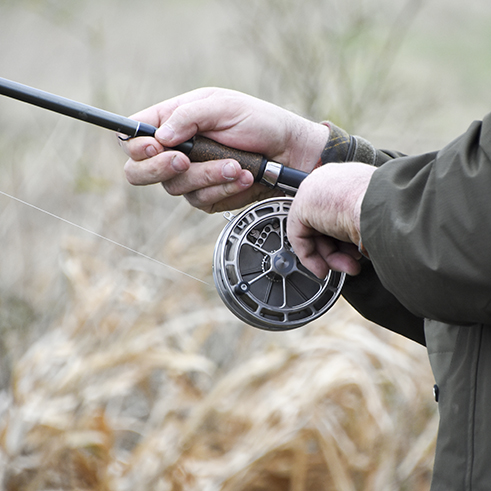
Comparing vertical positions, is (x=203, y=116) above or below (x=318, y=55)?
above

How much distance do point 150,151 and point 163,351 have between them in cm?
143

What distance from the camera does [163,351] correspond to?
2.74m

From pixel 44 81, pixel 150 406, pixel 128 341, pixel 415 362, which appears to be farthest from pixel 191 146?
pixel 44 81

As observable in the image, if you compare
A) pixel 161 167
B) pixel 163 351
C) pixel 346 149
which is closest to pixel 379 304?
pixel 346 149

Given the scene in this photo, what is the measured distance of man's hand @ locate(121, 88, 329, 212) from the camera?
1532 millimetres

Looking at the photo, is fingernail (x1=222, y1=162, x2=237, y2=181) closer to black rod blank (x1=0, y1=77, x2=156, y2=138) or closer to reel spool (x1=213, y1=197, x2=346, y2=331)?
reel spool (x1=213, y1=197, x2=346, y2=331)

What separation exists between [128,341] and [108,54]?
2.05 metres

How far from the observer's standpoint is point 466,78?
18.9 ft

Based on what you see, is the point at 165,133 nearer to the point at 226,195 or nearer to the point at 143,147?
the point at 143,147

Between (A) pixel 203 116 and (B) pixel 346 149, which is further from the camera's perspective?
(B) pixel 346 149

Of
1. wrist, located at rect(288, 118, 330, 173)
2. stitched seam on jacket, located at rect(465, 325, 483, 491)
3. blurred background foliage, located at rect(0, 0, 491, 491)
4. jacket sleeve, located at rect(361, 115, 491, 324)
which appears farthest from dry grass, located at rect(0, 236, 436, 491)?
jacket sleeve, located at rect(361, 115, 491, 324)

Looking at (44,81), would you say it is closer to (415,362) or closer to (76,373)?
(76,373)

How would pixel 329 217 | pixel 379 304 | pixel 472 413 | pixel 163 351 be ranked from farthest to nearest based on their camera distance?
pixel 163 351
pixel 379 304
pixel 329 217
pixel 472 413

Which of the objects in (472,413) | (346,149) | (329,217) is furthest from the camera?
(346,149)
